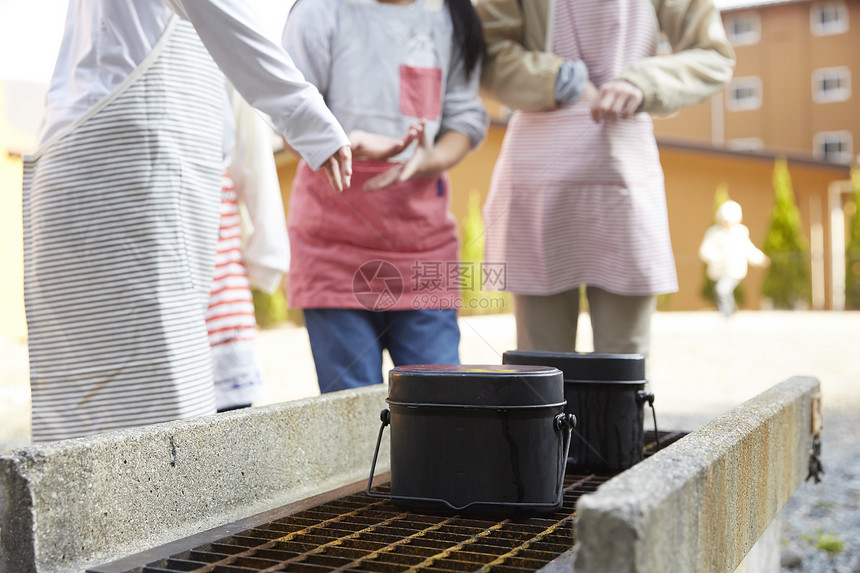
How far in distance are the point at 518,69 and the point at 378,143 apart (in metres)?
0.59

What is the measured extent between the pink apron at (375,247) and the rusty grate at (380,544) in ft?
1.98

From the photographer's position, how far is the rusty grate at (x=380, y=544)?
1.35 m

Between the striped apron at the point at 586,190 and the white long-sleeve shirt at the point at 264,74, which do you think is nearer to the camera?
the white long-sleeve shirt at the point at 264,74

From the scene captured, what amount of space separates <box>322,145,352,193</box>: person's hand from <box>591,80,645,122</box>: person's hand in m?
0.82

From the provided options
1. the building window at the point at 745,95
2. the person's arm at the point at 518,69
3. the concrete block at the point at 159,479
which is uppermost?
the building window at the point at 745,95

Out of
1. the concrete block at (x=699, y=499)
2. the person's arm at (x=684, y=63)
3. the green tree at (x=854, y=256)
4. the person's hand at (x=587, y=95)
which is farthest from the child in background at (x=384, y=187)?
the green tree at (x=854, y=256)

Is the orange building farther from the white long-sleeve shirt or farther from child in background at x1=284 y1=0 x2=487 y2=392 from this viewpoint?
the white long-sleeve shirt

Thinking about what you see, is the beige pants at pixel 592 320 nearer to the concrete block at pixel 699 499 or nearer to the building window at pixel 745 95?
the concrete block at pixel 699 499

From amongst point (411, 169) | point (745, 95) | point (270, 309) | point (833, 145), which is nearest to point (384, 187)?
point (411, 169)

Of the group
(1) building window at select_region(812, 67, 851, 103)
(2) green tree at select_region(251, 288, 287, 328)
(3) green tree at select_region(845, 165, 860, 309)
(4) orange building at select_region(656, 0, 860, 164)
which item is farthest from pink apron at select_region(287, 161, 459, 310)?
(1) building window at select_region(812, 67, 851, 103)

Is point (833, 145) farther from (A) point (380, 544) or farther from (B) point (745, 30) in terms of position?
(A) point (380, 544)

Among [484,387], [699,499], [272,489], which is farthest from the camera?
[272,489]

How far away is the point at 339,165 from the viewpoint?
164cm

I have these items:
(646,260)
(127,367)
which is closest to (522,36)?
(646,260)
